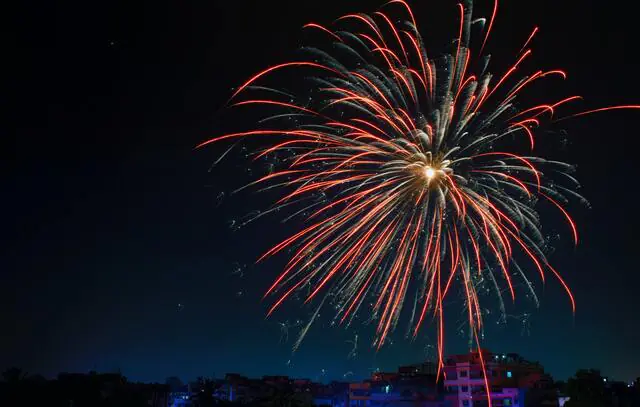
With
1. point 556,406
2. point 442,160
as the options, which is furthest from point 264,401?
point 442,160

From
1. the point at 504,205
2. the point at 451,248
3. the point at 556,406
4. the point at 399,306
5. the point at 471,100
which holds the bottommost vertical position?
the point at 556,406

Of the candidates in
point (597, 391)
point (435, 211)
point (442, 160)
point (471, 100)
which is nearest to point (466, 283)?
point (435, 211)

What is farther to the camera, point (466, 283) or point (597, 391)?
point (597, 391)

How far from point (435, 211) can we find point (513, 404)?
38.9 m

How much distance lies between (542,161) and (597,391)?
29829mm

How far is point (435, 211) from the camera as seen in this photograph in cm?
2542

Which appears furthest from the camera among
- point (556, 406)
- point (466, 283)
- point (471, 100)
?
point (556, 406)

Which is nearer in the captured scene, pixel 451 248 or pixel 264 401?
pixel 451 248

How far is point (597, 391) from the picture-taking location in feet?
154

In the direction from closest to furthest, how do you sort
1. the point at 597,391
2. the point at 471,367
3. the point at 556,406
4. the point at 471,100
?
the point at 471,100 → the point at 597,391 → the point at 556,406 → the point at 471,367

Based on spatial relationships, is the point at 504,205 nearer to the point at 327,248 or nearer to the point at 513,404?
the point at 327,248

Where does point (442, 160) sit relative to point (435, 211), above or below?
above

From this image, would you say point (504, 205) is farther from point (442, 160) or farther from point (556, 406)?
point (556, 406)

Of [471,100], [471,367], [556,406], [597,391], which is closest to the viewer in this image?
[471,100]
